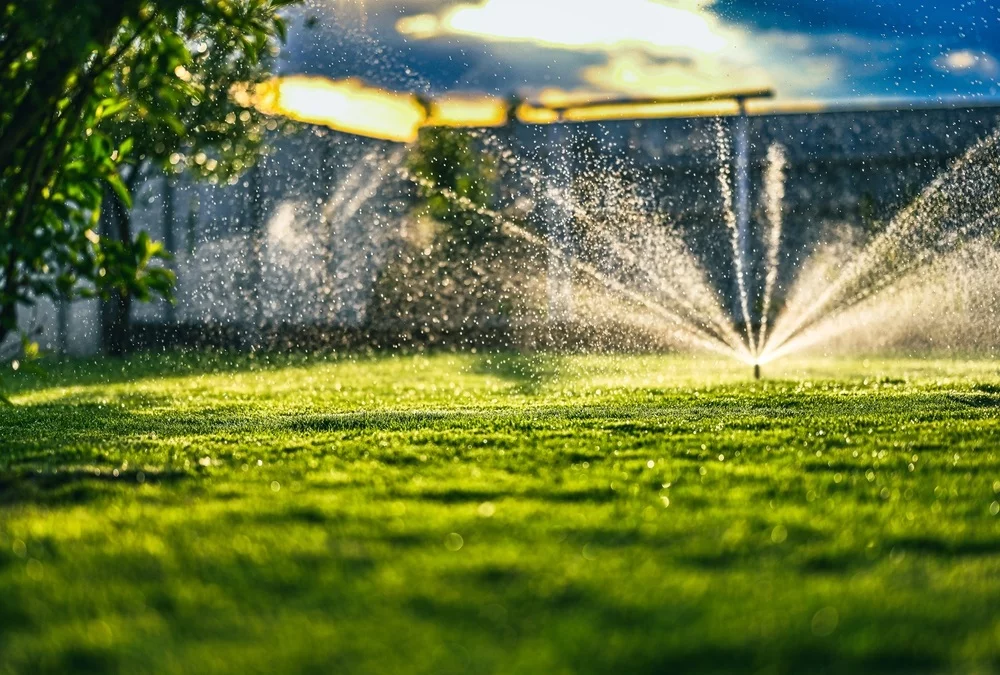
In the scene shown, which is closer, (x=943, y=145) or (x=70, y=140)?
(x=70, y=140)

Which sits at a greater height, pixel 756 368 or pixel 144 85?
pixel 144 85

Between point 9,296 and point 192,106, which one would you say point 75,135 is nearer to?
point 9,296

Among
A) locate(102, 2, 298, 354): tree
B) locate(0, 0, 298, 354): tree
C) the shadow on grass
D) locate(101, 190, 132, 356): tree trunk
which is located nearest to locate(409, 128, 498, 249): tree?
locate(102, 2, 298, 354): tree

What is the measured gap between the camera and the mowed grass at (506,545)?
2328mm

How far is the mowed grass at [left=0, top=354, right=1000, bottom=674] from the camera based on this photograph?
2328mm

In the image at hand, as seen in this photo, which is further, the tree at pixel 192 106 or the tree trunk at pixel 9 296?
the tree at pixel 192 106

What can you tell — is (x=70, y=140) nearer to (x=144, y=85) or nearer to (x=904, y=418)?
(x=144, y=85)

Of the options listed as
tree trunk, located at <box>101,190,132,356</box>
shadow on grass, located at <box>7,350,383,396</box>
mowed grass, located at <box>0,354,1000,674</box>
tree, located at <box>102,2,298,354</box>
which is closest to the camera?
mowed grass, located at <box>0,354,1000,674</box>

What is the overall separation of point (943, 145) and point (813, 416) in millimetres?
15986

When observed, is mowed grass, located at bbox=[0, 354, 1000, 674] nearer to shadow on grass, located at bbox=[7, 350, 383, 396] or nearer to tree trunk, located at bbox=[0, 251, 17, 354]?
tree trunk, located at bbox=[0, 251, 17, 354]

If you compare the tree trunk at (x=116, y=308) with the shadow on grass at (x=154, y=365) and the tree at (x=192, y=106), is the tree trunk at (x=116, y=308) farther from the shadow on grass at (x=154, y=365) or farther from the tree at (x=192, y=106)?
the shadow on grass at (x=154, y=365)

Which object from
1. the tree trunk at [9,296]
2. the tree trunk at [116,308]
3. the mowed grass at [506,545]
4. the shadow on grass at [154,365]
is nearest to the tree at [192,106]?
the tree trunk at [116,308]

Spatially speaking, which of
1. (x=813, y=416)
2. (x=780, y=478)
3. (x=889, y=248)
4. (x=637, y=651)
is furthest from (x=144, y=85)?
(x=889, y=248)

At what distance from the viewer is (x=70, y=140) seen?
4.42 m
